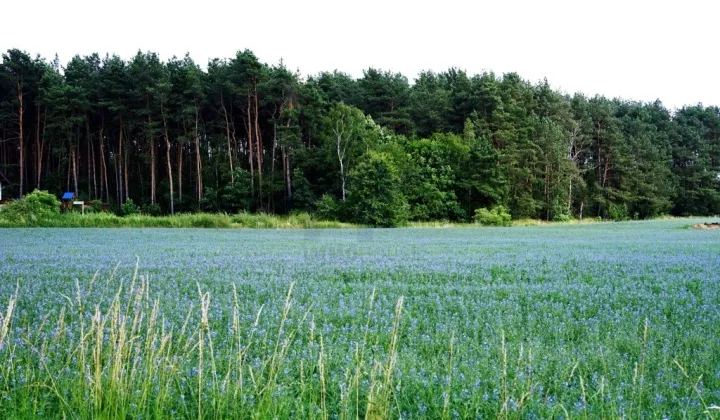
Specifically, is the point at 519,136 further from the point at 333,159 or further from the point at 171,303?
the point at 171,303

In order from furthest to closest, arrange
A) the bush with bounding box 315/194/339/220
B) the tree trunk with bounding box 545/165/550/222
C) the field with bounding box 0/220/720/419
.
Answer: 1. the tree trunk with bounding box 545/165/550/222
2. the bush with bounding box 315/194/339/220
3. the field with bounding box 0/220/720/419

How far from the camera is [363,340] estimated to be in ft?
16.9

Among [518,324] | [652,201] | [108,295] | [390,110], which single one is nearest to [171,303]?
[108,295]

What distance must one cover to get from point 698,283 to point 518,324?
602 cm

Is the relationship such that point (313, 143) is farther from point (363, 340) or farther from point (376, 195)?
point (363, 340)

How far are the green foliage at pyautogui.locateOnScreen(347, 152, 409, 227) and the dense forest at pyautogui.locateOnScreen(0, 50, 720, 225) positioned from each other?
0.12 m

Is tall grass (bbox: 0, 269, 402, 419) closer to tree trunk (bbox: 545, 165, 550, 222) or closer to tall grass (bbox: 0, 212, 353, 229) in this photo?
tall grass (bbox: 0, 212, 353, 229)

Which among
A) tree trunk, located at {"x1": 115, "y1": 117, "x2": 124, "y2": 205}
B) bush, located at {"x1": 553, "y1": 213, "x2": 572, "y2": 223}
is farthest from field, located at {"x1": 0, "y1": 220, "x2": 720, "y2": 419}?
tree trunk, located at {"x1": 115, "y1": 117, "x2": 124, "y2": 205}

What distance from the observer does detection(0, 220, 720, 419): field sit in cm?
383

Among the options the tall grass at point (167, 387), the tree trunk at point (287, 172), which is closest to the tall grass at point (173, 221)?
the tree trunk at point (287, 172)

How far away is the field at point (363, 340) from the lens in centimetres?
383

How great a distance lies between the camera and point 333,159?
5488 centimetres

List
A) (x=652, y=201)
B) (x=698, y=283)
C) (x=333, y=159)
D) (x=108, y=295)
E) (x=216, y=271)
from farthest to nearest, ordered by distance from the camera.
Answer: (x=652, y=201) → (x=333, y=159) → (x=216, y=271) → (x=698, y=283) → (x=108, y=295)

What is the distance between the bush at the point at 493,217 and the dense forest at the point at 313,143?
242 cm
